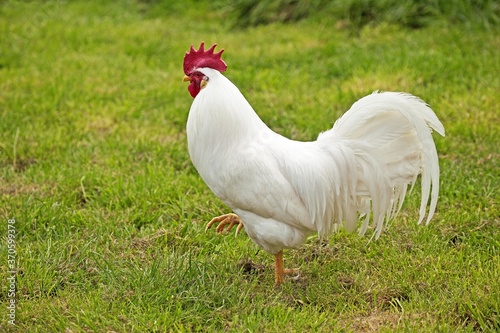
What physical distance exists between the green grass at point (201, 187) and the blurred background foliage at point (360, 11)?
0.20 meters

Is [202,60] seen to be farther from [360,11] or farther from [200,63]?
[360,11]

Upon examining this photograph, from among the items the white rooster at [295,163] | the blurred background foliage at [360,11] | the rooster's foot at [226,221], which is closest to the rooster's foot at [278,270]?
the white rooster at [295,163]

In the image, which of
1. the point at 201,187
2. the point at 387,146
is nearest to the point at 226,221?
the point at 201,187

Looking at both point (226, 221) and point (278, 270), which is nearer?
point (278, 270)

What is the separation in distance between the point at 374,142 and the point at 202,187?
6.31ft

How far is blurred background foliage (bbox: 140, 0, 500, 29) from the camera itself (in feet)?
26.9

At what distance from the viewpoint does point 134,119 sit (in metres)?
6.54

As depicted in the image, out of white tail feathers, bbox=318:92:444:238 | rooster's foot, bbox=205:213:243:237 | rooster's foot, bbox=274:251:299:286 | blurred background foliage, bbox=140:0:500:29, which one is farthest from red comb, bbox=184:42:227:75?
blurred background foliage, bbox=140:0:500:29

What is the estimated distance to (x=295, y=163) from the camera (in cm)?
366

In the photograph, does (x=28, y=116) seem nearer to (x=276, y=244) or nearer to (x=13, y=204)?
(x=13, y=204)

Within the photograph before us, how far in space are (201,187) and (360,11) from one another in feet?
14.5

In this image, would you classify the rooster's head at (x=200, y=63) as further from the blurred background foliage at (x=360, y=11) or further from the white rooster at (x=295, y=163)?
the blurred background foliage at (x=360, y=11)

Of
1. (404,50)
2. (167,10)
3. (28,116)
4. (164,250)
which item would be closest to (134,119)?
(28,116)

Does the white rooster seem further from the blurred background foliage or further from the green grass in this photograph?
the blurred background foliage
